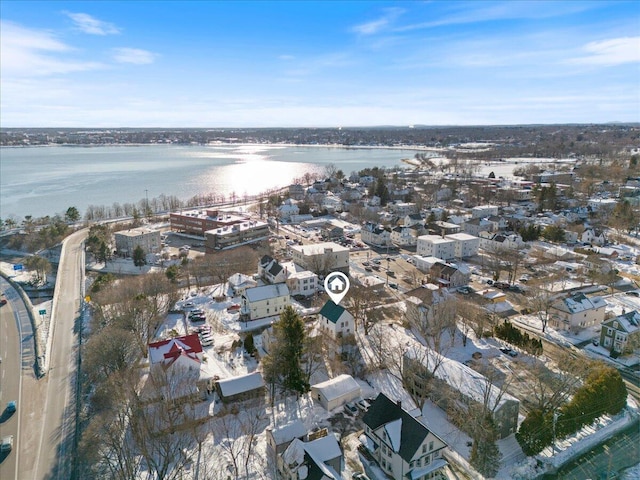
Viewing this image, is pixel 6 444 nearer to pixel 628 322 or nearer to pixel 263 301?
pixel 263 301

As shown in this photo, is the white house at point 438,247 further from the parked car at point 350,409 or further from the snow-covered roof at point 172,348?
the snow-covered roof at point 172,348

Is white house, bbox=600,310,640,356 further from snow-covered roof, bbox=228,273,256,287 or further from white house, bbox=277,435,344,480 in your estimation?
snow-covered roof, bbox=228,273,256,287

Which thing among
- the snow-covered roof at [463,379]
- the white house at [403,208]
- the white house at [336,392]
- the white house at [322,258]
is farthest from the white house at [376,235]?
the white house at [336,392]

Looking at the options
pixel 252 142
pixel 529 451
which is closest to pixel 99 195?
pixel 529 451

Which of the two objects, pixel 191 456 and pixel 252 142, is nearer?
pixel 191 456

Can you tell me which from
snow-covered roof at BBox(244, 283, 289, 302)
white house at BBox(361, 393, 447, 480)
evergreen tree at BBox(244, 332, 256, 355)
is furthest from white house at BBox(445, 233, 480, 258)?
white house at BBox(361, 393, 447, 480)

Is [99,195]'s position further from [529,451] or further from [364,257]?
[529,451]
